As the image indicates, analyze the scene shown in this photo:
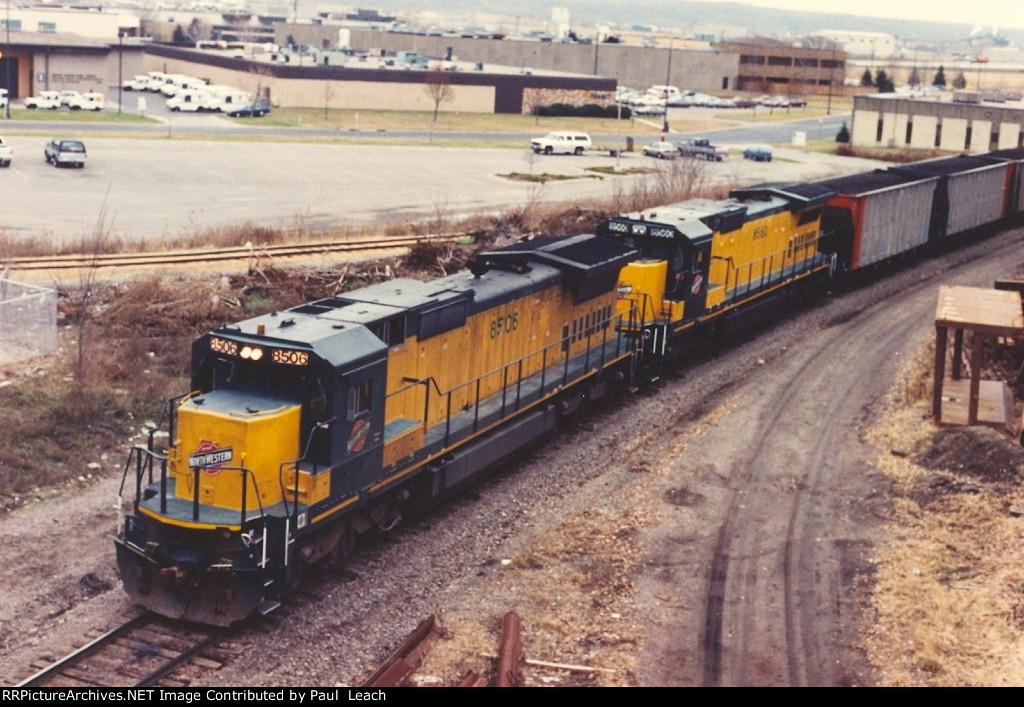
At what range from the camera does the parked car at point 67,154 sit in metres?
48.4

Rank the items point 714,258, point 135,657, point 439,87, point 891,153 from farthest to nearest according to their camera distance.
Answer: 1. point 439,87
2. point 891,153
3. point 714,258
4. point 135,657

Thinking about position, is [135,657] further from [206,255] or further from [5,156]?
[5,156]

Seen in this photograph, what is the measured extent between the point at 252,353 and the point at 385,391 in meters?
1.84

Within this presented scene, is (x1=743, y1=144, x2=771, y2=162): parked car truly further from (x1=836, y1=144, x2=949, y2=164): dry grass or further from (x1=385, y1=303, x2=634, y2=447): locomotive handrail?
(x1=385, y1=303, x2=634, y2=447): locomotive handrail

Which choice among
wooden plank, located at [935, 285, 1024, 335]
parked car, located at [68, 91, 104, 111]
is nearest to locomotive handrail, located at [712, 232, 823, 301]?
wooden plank, located at [935, 285, 1024, 335]

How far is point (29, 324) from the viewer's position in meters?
23.4

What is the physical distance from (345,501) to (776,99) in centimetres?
12020

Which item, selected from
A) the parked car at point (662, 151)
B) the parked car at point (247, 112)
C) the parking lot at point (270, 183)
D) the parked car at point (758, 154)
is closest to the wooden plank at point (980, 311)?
the parking lot at point (270, 183)

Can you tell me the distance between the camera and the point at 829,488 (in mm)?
18828

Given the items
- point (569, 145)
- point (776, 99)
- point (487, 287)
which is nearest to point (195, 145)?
point (569, 145)

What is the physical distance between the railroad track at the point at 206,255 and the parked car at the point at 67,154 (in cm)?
1871

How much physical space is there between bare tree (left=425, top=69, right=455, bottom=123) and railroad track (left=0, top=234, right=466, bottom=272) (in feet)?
174

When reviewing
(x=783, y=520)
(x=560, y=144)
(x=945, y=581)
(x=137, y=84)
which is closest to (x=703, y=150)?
(x=560, y=144)

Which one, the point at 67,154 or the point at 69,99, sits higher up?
the point at 69,99
